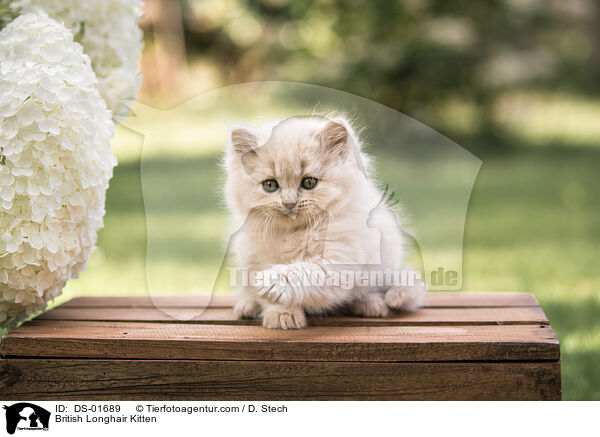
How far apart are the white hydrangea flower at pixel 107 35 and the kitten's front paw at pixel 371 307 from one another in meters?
0.94

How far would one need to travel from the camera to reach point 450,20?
19.3ft

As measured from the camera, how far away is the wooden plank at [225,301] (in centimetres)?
202

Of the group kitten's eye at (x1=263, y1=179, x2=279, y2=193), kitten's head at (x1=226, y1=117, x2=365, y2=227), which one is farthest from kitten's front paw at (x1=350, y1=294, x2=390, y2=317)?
kitten's eye at (x1=263, y1=179, x2=279, y2=193)

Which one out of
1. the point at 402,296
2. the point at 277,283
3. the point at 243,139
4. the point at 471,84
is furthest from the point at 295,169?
the point at 471,84

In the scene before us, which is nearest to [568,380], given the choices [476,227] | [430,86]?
[476,227]

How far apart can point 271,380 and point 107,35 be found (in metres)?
1.21

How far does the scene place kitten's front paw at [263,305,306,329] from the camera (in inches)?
68.3

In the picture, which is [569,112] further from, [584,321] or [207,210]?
[207,210]

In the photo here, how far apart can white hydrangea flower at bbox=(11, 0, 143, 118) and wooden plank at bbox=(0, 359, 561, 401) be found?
0.84m
